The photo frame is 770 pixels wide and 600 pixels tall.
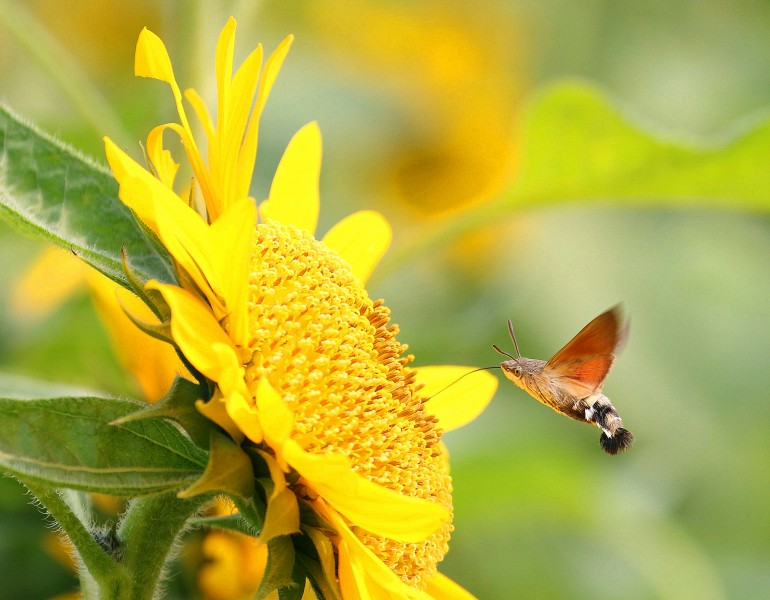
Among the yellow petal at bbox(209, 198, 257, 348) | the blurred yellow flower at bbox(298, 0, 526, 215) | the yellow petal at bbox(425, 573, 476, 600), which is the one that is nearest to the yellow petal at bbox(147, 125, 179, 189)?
the yellow petal at bbox(209, 198, 257, 348)

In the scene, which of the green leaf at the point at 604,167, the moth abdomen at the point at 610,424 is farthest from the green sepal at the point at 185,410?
the green leaf at the point at 604,167

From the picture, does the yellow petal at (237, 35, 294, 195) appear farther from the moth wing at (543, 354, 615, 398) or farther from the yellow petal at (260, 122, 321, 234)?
the moth wing at (543, 354, 615, 398)

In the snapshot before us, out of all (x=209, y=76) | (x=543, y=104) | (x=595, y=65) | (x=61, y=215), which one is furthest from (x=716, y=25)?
(x=61, y=215)

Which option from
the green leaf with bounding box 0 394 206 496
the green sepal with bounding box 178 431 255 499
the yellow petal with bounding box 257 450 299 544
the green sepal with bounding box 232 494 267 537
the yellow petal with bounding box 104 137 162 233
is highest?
the yellow petal with bounding box 104 137 162 233

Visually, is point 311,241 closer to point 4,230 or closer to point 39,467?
point 39,467

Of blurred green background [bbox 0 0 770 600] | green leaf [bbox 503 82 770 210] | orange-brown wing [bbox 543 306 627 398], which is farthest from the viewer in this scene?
blurred green background [bbox 0 0 770 600]

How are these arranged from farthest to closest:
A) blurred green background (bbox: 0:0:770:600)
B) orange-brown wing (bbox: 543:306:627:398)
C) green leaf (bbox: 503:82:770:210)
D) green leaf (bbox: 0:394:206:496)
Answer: blurred green background (bbox: 0:0:770:600) → green leaf (bbox: 503:82:770:210) → orange-brown wing (bbox: 543:306:627:398) → green leaf (bbox: 0:394:206:496)
